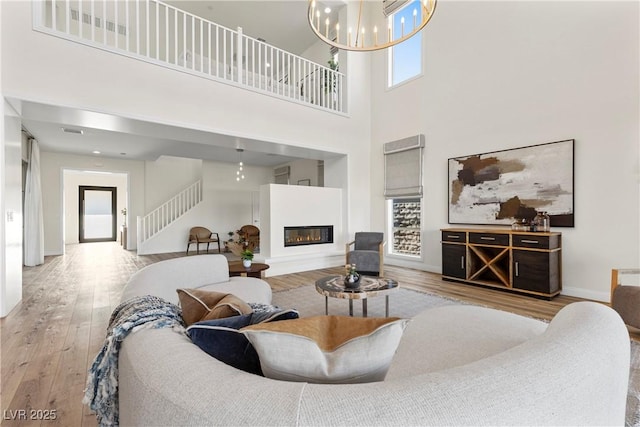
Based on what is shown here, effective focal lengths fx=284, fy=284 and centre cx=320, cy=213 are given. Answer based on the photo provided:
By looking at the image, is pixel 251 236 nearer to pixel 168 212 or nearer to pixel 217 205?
pixel 217 205

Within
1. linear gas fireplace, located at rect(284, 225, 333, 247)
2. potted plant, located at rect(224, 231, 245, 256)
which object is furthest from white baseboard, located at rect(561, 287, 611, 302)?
potted plant, located at rect(224, 231, 245, 256)

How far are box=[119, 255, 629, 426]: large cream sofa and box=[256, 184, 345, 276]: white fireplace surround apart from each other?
4238 millimetres

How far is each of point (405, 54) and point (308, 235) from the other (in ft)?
13.4

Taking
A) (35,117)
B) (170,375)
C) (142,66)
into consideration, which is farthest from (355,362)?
(35,117)

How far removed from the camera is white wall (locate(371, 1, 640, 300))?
324cm

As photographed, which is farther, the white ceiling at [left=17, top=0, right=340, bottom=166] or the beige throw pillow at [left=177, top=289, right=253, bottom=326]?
the white ceiling at [left=17, top=0, right=340, bottom=166]

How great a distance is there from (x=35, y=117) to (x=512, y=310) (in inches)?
241

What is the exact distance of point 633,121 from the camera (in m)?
3.17

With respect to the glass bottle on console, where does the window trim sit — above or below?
above

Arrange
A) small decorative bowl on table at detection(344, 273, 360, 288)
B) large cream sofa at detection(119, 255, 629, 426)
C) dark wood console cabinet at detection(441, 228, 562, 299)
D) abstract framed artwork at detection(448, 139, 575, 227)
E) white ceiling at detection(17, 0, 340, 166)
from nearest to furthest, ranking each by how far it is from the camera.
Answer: large cream sofa at detection(119, 255, 629, 426), small decorative bowl on table at detection(344, 273, 360, 288), dark wood console cabinet at detection(441, 228, 562, 299), abstract framed artwork at detection(448, 139, 575, 227), white ceiling at detection(17, 0, 340, 166)

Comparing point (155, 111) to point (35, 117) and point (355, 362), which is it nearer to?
point (35, 117)

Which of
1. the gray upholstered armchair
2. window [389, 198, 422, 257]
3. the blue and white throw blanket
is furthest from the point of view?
window [389, 198, 422, 257]

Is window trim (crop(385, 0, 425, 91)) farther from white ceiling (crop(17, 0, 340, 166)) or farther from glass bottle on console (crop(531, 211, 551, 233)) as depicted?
glass bottle on console (crop(531, 211, 551, 233))

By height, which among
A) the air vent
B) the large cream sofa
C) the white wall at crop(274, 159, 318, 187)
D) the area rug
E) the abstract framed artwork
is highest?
the air vent
